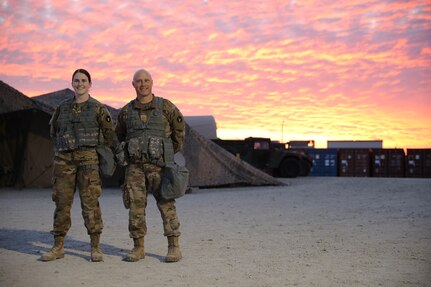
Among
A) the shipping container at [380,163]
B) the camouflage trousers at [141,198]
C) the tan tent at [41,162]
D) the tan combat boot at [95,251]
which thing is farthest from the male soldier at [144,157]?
the shipping container at [380,163]

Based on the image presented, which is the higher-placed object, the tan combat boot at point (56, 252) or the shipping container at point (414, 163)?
the shipping container at point (414, 163)

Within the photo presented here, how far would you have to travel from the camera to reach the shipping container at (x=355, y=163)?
24453mm

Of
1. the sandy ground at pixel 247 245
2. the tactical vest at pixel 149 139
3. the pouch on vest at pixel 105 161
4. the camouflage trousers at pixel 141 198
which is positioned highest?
the tactical vest at pixel 149 139

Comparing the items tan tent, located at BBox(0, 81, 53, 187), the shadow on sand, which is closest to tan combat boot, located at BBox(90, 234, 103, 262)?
the shadow on sand

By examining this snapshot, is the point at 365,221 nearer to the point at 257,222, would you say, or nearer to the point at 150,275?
the point at 257,222

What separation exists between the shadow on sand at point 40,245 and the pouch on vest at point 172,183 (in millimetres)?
756

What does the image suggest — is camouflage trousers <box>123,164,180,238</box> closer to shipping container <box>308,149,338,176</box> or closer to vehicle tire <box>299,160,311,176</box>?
vehicle tire <box>299,160,311,176</box>

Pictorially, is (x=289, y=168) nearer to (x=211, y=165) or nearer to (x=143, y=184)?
(x=211, y=165)

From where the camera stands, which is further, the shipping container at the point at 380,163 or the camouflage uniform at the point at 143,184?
the shipping container at the point at 380,163

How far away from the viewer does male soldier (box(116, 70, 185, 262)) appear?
5109mm

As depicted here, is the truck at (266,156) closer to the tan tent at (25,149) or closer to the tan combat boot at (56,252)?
the tan tent at (25,149)

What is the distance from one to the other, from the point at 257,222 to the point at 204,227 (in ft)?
3.24

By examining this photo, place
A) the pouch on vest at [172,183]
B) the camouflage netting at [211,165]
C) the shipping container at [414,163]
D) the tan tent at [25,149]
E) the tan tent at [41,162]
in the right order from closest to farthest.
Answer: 1. the pouch on vest at [172,183]
2. the camouflage netting at [211,165]
3. the tan tent at [41,162]
4. the tan tent at [25,149]
5. the shipping container at [414,163]

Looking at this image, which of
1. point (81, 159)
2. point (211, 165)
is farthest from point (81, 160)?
point (211, 165)
